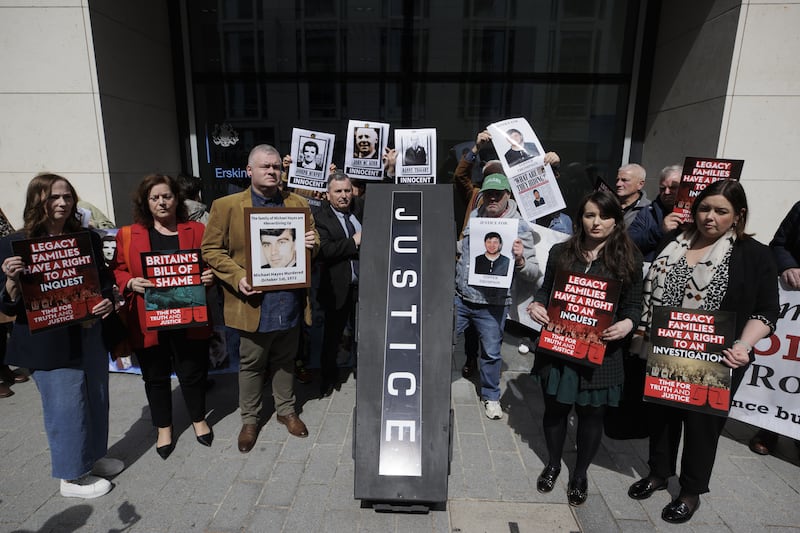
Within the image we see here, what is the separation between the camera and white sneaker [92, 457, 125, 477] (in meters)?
2.90

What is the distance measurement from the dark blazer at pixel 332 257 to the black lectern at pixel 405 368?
0.88 m

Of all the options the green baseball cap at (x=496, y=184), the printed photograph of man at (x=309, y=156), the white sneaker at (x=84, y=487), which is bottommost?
the white sneaker at (x=84, y=487)

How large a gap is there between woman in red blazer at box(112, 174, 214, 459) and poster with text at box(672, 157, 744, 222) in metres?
3.43

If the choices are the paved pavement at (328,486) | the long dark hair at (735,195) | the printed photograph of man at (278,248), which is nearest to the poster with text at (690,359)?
the long dark hair at (735,195)

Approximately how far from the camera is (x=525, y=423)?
3639 mm

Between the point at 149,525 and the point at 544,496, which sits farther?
the point at 544,496

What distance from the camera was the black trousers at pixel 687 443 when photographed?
249 cm

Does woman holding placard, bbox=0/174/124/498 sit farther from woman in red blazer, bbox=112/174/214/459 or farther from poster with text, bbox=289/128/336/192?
poster with text, bbox=289/128/336/192

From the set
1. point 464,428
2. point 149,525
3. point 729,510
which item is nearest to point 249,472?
point 149,525

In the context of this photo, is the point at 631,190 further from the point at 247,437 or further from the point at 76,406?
the point at 76,406

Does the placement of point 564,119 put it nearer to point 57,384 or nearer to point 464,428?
point 464,428

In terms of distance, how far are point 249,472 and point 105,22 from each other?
16.8 feet

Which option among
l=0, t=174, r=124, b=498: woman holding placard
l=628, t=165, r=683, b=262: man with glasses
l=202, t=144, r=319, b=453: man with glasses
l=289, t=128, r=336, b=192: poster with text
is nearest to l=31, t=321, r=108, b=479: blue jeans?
l=0, t=174, r=124, b=498: woman holding placard

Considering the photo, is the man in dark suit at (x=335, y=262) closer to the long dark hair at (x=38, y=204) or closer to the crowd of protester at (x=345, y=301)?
the crowd of protester at (x=345, y=301)
